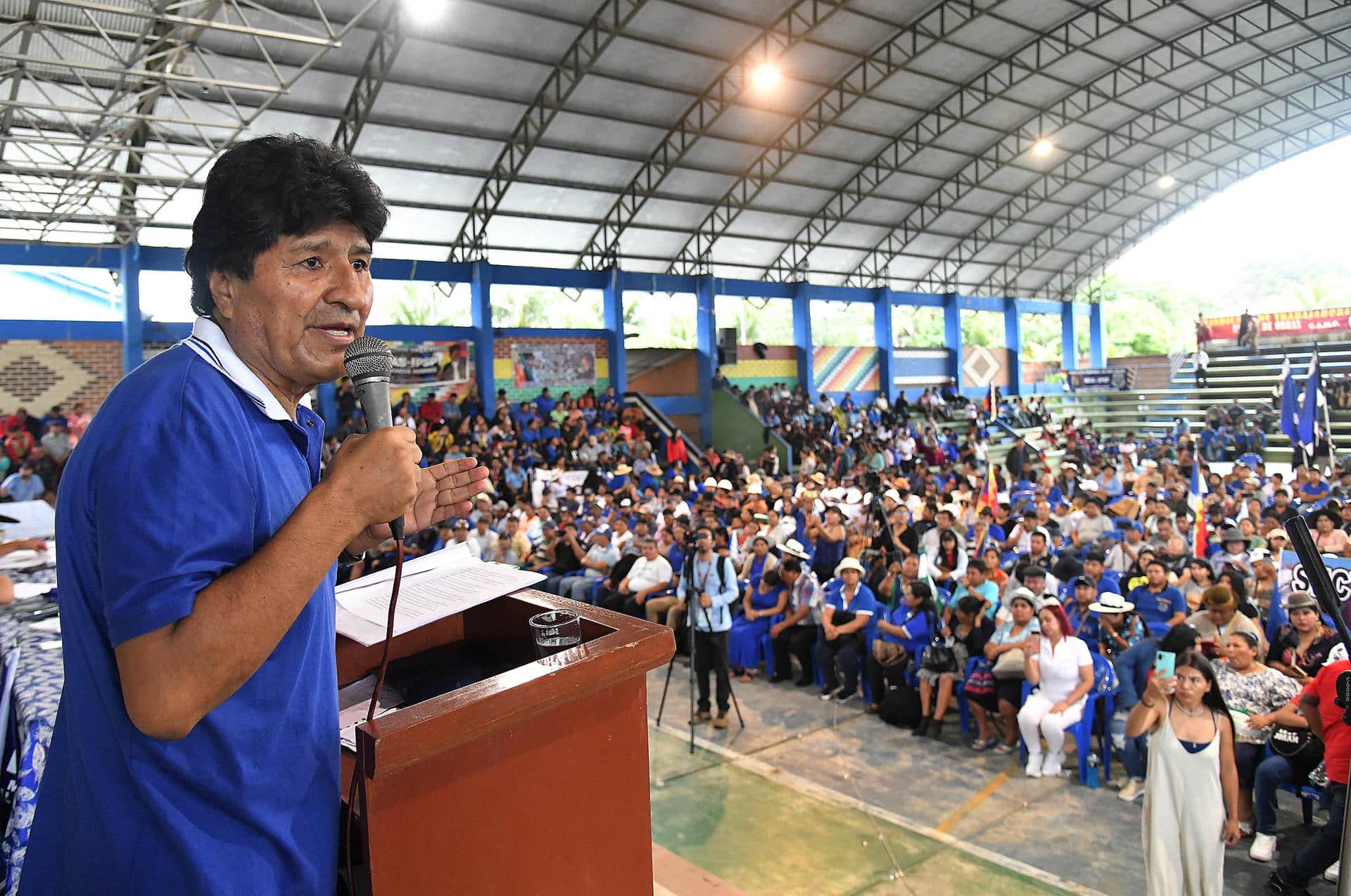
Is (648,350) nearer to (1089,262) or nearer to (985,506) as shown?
(985,506)

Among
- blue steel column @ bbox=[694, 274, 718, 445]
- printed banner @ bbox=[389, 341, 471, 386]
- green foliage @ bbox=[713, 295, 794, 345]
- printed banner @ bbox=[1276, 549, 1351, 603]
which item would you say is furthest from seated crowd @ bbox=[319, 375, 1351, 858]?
green foliage @ bbox=[713, 295, 794, 345]

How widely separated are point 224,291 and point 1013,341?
29404mm

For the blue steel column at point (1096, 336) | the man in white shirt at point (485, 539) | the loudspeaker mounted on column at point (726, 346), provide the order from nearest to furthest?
the man in white shirt at point (485, 539)
the loudspeaker mounted on column at point (726, 346)
the blue steel column at point (1096, 336)

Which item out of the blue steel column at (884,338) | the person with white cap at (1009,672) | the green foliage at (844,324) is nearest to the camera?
the person with white cap at (1009,672)

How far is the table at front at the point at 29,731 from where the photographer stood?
1.58 m

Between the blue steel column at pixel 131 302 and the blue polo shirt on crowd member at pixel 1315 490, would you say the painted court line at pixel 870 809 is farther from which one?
the blue steel column at pixel 131 302

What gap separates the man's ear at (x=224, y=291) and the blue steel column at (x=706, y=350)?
62.4 ft

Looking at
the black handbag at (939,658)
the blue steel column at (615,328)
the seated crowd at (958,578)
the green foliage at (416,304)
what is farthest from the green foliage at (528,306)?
the black handbag at (939,658)

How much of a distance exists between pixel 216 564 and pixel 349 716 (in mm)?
586

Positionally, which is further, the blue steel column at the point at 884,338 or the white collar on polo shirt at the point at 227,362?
the blue steel column at the point at 884,338

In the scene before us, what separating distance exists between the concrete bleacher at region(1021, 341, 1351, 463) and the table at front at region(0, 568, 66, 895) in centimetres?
2237

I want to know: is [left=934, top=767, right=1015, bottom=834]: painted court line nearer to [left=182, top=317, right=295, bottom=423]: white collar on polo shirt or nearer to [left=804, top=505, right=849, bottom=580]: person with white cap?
[left=804, top=505, right=849, bottom=580]: person with white cap

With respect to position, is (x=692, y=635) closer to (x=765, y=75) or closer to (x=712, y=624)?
(x=712, y=624)

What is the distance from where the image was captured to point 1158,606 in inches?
228
